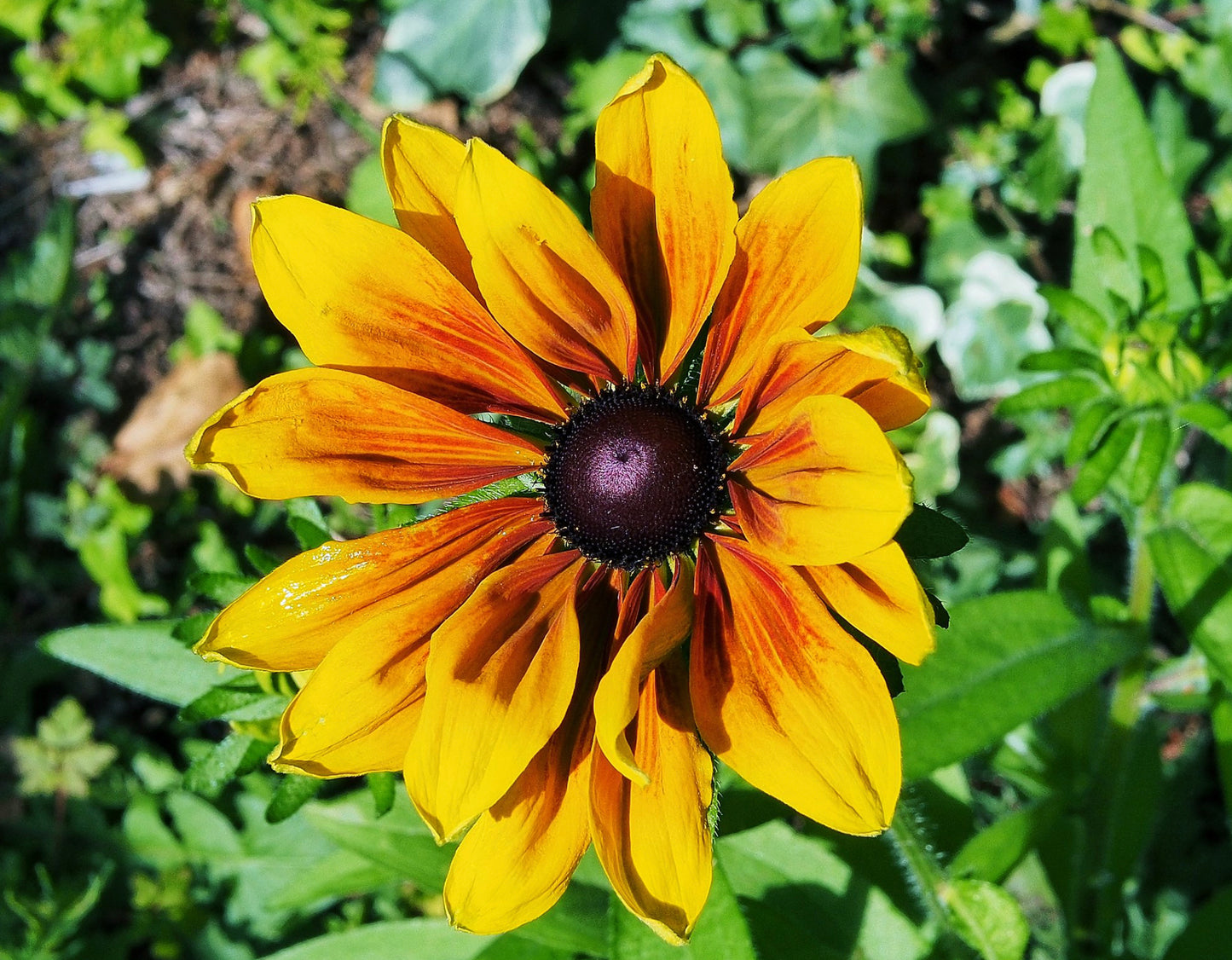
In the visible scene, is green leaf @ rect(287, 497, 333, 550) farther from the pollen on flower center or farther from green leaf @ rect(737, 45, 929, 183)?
green leaf @ rect(737, 45, 929, 183)

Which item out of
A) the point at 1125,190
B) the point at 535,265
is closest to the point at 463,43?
the point at 1125,190

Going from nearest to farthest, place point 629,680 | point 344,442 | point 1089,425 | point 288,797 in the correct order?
point 629,680
point 344,442
point 288,797
point 1089,425

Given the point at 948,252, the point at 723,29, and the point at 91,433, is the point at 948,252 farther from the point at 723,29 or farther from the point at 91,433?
the point at 91,433

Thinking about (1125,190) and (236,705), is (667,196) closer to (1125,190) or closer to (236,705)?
(236,705)

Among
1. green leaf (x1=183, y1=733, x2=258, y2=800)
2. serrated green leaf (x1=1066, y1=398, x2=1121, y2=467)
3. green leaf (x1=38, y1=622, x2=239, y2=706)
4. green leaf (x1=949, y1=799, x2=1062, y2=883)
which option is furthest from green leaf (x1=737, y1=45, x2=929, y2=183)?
green leaf (x1=183, y1=733, x2=258, y2=800)

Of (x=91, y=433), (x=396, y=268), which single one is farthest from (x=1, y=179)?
(x=396, y=268)

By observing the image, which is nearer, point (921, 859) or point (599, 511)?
point (599, 511)
